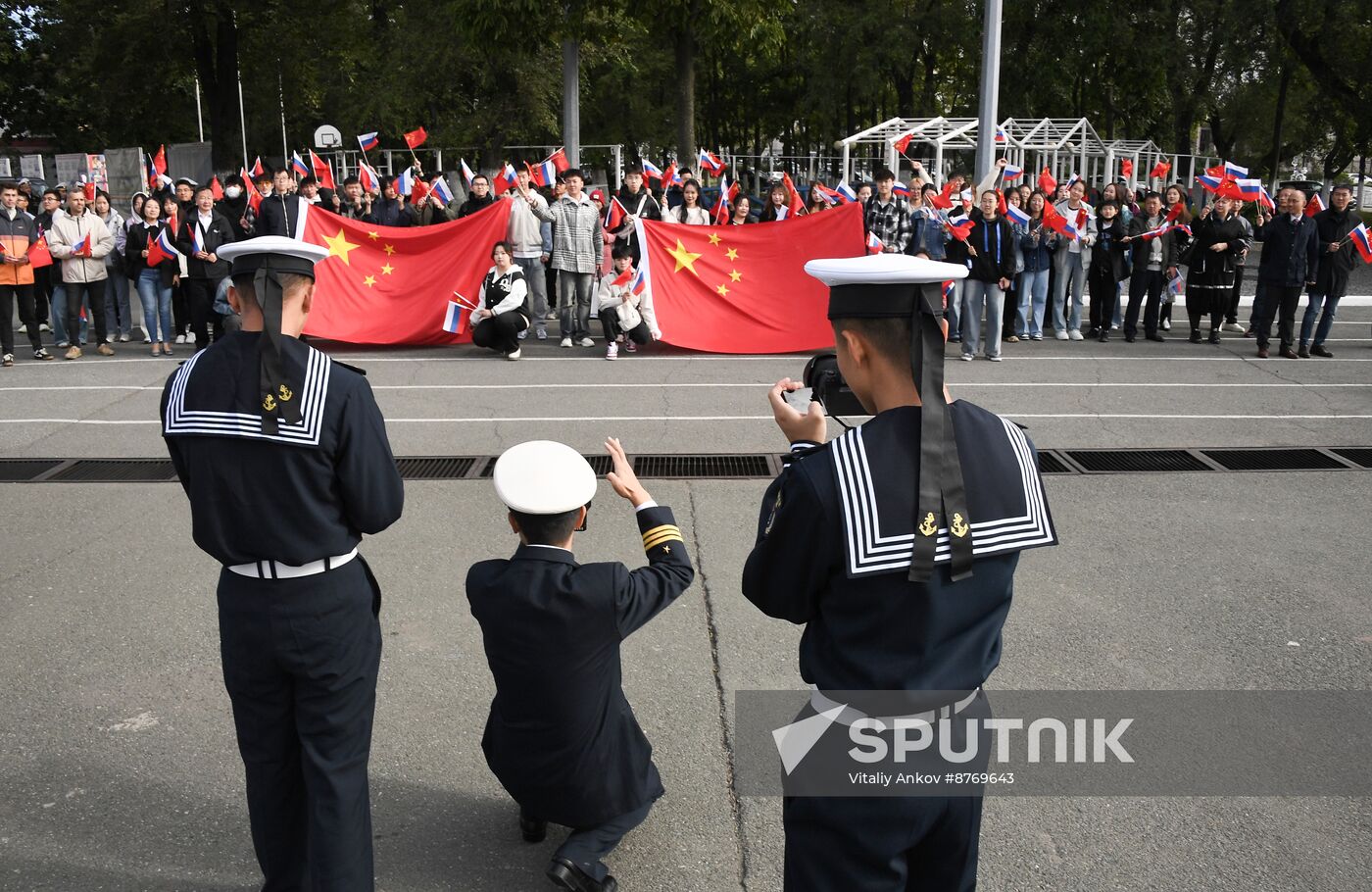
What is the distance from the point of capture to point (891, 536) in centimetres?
242

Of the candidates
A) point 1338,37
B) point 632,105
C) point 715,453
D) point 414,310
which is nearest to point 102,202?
point 414,310

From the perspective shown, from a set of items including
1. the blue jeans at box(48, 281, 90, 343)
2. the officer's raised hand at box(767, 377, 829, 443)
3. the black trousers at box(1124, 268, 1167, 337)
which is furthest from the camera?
the black trousers at box(1124, 268, 1167, 337)

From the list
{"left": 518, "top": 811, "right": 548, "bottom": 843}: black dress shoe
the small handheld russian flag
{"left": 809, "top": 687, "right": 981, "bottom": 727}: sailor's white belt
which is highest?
the small handheld russian flag

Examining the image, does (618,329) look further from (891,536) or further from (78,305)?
(891,536)

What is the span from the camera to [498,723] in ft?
13.0

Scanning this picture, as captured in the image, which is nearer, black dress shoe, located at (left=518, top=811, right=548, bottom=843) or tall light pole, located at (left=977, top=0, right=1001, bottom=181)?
black dress shoe, located at (left=518, top=811, right=548, bottom=843)

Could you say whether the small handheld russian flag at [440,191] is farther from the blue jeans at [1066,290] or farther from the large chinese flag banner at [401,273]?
the blue jeans at [1066,290]

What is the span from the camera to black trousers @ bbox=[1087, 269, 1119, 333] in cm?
1502

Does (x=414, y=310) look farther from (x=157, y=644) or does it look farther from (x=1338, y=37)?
(x=1338, y=37)

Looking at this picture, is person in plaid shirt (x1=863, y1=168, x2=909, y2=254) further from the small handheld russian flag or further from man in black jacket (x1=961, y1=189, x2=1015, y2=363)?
the small handheld russian flag

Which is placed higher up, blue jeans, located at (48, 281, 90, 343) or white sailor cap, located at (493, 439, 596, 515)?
white sailor cap, located at (493, 439, 596, 515)

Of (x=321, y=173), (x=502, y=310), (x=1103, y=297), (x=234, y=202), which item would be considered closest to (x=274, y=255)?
(x=502, y=310)

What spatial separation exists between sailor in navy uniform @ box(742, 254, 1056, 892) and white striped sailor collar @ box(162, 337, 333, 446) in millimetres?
1405

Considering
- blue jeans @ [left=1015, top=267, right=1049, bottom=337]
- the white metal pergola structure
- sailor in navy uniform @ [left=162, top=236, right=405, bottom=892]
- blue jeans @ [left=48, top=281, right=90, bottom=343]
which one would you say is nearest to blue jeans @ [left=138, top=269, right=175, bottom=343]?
blue jeans @ [left=48, top=281, right=90, bottom=343]
